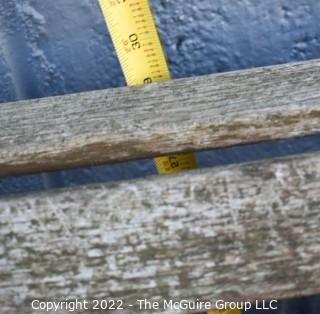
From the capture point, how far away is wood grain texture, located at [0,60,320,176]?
63 cm

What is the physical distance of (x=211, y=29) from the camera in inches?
35.2

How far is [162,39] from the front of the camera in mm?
899

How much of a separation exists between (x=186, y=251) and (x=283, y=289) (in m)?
0.12

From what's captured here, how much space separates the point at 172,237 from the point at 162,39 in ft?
1.26

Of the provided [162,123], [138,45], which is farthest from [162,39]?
[162,123]

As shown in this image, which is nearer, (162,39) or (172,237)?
(172,237)

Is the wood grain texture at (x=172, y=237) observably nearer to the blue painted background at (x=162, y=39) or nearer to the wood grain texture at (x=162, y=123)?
the wood grain texture at (x=162, y=123)

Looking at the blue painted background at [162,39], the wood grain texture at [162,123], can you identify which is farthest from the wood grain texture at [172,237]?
the blue painted background at [162,39]

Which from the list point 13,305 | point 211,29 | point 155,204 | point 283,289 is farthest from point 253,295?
point 211,29

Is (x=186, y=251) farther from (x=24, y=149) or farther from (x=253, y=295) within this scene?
(x=24, y=149)

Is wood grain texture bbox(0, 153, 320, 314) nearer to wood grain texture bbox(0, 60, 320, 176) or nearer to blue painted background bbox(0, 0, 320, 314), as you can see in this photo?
wood grain texture bbox(0, 60, 320, 176)

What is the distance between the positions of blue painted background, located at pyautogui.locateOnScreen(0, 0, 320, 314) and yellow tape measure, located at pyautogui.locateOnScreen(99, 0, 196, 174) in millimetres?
139

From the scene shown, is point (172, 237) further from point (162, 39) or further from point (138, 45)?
point (162, 39)

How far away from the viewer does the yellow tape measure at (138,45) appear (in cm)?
74
